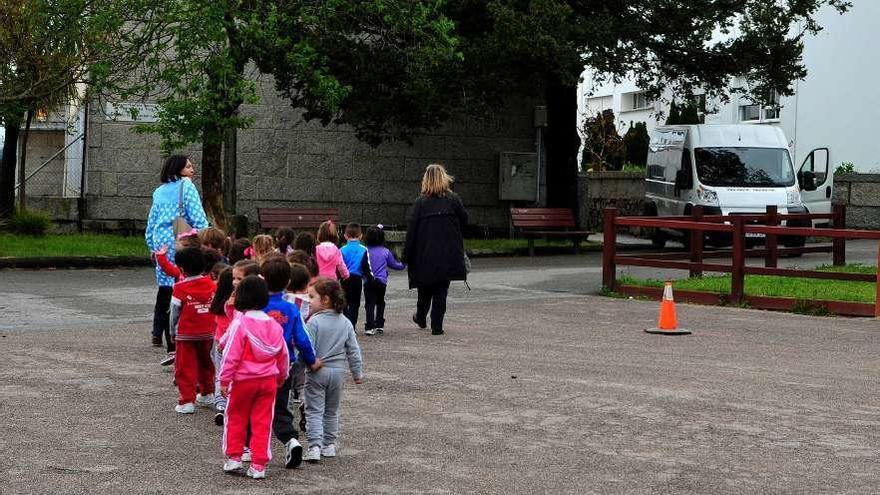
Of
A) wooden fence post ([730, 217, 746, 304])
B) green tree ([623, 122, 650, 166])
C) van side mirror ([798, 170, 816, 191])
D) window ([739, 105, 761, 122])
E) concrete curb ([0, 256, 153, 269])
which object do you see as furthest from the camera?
green tree ([623, 122, 650, 166])

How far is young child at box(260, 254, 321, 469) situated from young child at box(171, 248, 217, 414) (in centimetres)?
132

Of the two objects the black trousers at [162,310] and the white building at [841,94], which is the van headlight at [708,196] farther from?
the black trousers at [162,310]

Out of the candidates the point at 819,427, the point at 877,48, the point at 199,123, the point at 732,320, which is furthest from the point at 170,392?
the point at 877,48

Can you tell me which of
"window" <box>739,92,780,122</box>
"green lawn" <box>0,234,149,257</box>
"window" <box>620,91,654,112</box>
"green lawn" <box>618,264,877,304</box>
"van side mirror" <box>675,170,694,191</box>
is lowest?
"green lawn" <box>618,264,877,304</box>

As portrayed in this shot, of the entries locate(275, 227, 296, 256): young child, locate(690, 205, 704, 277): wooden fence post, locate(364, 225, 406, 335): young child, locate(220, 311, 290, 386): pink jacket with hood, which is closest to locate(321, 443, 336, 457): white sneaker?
locate(220, 311, 290, 386): pink jacket with hood

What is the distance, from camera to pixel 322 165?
30.6 m

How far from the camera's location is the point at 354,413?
9172 mm

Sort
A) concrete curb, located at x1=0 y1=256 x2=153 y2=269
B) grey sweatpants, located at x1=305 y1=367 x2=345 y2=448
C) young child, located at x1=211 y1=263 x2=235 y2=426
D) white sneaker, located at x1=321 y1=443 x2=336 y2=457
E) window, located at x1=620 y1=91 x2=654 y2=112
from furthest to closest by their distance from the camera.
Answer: window, located at x1=620 y1=91 x2=654 y2=112 → concrete curb, located at x1=0 y1=256 x2=153 y2=269 → young child, located at x1=211 y1=263 x2=235 y2=426 → white sneaker, located at x1=321 y1=443 x2=336 y2=457 → grey sweatpants, located at x1=305 y1=367 x2=345 y2=448

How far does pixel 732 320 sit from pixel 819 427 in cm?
703

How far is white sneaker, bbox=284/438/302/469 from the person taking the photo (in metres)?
7.40

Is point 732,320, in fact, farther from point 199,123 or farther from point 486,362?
point 199,123

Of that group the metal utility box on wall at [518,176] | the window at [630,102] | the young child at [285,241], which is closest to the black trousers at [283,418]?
the young child at [285,241]

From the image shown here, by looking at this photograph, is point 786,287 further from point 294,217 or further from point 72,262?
point 294,217

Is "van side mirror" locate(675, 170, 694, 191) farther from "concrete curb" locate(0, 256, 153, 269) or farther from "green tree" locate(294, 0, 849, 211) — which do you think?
"concrete curb" locate(0, 256, 153, 269)
